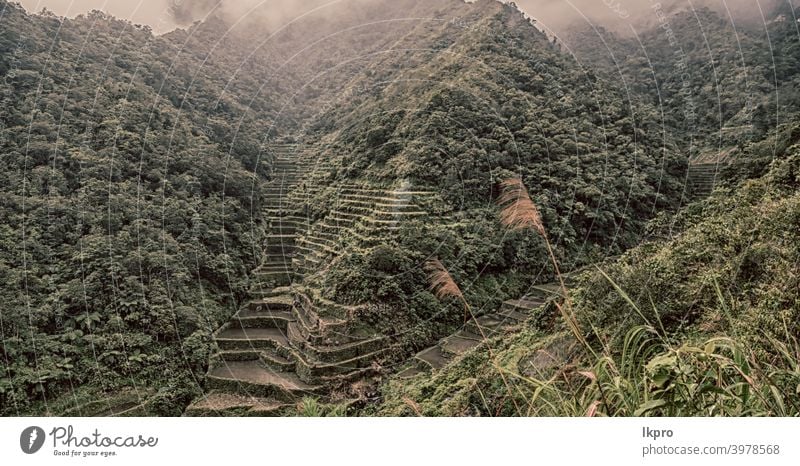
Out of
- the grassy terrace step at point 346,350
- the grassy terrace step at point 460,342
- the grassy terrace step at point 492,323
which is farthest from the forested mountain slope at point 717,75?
the grassy terrace step at point 346,350

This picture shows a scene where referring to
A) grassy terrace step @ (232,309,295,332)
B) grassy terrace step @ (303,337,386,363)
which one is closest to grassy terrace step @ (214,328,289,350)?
grassy terrace step @ (232,309,295,332)

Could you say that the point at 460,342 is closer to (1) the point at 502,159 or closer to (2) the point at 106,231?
(1) the point at 502,159

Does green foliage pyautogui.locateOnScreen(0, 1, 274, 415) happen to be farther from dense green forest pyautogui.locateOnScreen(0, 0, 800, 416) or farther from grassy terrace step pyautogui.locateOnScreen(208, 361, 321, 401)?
grassy terrace step pyautogui.locateOnScreen(208, 361, 321, 401)

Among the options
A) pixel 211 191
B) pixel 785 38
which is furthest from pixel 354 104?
pixel 785 38

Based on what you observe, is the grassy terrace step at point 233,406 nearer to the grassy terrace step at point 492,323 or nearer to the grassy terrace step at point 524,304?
the grassy terrace step at point 492,323

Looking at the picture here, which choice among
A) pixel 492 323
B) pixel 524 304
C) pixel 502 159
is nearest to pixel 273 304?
pixel 492 323
